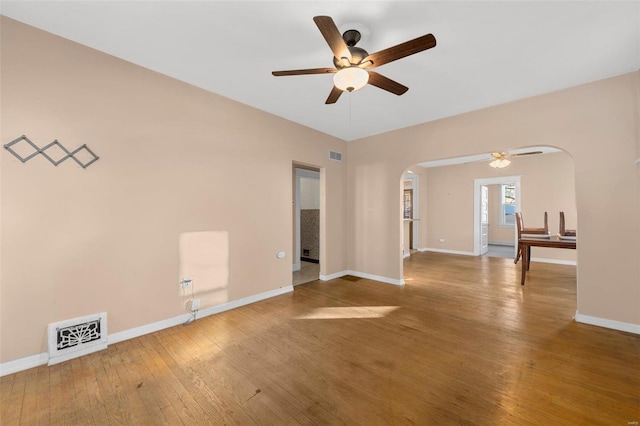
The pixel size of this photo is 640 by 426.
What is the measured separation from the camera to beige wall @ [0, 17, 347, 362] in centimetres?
200

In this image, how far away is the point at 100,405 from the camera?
1.63 meters

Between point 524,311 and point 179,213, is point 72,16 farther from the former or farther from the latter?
point 524,311

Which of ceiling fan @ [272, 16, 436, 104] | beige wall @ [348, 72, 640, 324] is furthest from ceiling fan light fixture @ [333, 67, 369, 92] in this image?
beige wall @ [348, 72, 640, 324]

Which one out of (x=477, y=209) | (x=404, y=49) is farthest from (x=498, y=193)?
(x=404, y=49)

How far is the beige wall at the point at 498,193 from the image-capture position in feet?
19.0

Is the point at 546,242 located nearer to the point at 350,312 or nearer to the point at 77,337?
the point at 350,312

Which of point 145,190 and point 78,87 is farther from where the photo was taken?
point 145,190

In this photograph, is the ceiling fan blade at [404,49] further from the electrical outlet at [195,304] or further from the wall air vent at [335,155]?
the electrical outlet at [195,304]

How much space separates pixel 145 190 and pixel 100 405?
1.85m

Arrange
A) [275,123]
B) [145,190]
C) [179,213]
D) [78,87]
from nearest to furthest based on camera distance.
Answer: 1. [78,87]
2. [145,190]
3. [179,213]
4. [275,123]

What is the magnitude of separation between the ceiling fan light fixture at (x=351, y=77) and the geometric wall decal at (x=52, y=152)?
2386 millimetres

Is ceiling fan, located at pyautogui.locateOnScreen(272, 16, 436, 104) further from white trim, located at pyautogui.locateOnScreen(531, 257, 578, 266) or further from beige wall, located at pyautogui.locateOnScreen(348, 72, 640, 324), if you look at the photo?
white trim, located at pyautogui.locateOnScreen(531, 257, 578, 266)

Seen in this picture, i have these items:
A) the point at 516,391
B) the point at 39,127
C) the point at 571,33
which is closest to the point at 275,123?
the point at 39,127

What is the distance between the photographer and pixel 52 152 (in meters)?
2.13
